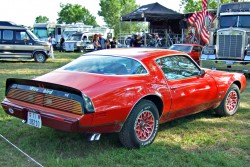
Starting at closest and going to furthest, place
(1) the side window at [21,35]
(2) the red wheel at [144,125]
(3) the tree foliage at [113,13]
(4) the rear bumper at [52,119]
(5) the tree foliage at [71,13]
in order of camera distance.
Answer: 1. (4) the rear bumper at [52,119]
2. (2) the red wheel at [144,125]
3. (1) the side window at [21,35]
4. (3) the tree foliage at [113,13]
5. (5) the tree foliage at [71,13]

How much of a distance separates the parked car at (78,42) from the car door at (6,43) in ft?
39.0

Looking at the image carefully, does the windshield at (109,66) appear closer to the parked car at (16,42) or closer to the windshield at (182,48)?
the windshield at (182,48)

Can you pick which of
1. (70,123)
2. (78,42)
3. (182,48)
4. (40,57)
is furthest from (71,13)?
(70,123)

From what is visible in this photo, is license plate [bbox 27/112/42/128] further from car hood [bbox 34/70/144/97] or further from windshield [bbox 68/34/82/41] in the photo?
windshield [bbox 68/34/82/41]

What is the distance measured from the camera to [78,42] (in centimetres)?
2922

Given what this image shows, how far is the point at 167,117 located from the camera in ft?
17.1

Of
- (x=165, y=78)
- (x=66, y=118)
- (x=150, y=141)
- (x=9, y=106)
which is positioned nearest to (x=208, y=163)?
(x=150, y=141)

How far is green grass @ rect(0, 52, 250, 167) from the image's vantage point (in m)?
4.24

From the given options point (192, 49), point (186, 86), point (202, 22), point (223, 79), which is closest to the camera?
point (186, 86)

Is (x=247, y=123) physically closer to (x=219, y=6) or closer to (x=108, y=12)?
(x=219, y=6)

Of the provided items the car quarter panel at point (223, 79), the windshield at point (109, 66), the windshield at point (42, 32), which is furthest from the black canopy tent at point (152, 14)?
the windshield at point (109, 66)

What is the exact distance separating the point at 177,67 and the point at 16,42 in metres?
13.9

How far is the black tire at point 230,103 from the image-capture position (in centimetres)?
647

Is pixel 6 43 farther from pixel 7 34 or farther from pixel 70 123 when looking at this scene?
pixel 70 123
